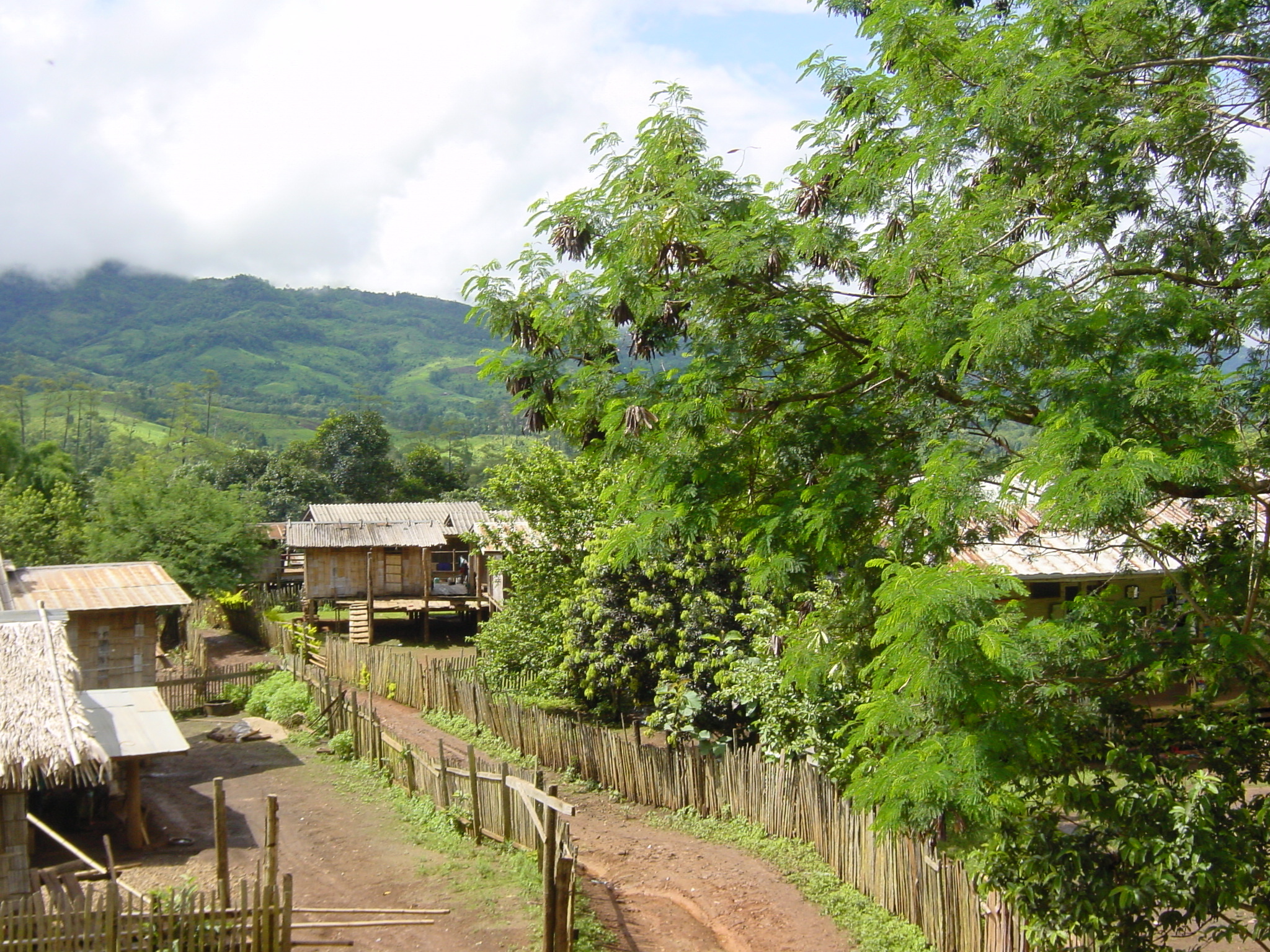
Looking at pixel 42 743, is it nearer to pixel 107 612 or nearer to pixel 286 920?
pixel 286 920

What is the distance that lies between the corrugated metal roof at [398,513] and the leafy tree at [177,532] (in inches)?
211

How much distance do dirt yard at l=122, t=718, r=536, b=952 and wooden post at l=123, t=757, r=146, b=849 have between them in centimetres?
44

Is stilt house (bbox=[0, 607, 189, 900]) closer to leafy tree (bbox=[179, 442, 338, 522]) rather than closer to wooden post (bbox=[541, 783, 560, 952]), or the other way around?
wooden post (bbox=[541, 783, 560, 952])

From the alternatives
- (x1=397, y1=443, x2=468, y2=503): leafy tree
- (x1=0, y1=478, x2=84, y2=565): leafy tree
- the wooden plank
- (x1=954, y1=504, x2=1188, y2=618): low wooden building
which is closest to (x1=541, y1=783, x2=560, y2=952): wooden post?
the wooden plank

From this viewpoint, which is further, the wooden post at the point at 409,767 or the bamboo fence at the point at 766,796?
the wooden post at the point at 409,767

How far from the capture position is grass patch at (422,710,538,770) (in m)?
17.8

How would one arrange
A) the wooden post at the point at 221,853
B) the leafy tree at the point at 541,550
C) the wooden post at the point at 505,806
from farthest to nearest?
1. the leafy tree at the point at 541,550
2. the wooden post at the point at 505,806
3. the wooden post at the point at 221,853

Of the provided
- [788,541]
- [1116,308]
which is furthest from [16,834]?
[1116,308]

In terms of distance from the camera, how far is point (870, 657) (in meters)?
10.6

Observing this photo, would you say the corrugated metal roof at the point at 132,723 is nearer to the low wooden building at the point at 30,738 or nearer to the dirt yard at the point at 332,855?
the dirt yard at the point at 332,855

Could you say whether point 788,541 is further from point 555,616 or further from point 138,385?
point 138,385

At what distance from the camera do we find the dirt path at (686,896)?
33.7 feet

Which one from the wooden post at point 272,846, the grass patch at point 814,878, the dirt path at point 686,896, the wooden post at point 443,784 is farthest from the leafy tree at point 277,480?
the wooden post at point 272,846

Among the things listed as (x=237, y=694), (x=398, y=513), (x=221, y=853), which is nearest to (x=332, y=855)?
(x=221, y=853)
